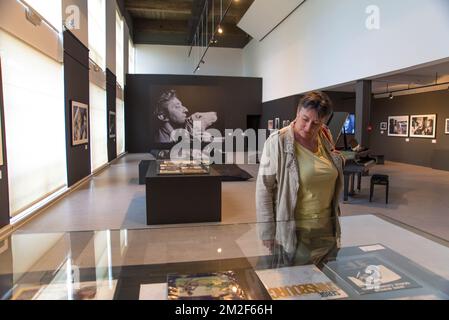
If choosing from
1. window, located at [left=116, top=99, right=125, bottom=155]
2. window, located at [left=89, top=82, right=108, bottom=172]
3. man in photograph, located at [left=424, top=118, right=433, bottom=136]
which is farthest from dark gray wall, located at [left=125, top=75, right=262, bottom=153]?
man in photograph, located at [left=424, top=118, right=433, bottom=136]

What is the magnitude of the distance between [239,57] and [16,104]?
59.6ft

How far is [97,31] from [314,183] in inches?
422

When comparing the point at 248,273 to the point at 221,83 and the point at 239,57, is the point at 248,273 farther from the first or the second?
the point at 239,57

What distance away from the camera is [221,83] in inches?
715

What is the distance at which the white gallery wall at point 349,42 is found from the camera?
6520 mm

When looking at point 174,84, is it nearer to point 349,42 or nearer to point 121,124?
point 121,124

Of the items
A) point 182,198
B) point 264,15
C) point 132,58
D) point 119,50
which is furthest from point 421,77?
point 132,58

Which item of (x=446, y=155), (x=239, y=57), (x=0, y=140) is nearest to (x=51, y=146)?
(x=0, y=140)

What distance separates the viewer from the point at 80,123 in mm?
8258

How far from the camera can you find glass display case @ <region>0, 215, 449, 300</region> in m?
1.53

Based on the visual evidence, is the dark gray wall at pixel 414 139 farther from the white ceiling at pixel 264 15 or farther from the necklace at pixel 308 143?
the necklace at pixel 308 143

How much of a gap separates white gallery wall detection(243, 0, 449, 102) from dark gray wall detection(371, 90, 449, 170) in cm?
471

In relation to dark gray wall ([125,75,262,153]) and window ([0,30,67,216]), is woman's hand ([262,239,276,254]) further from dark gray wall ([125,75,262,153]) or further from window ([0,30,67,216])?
dark gray wall ([125,75,262,153])

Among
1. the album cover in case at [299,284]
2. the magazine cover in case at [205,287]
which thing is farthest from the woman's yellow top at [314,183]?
the magazine cover in case at [205,287]
